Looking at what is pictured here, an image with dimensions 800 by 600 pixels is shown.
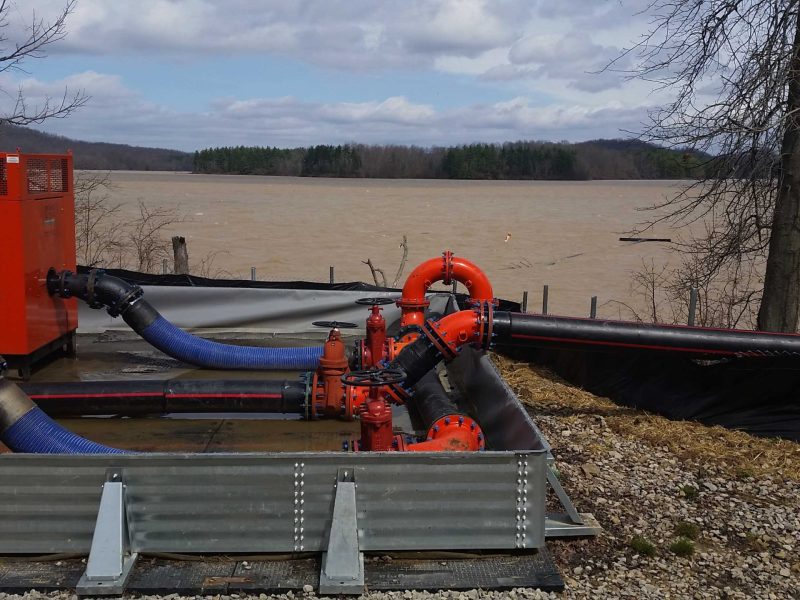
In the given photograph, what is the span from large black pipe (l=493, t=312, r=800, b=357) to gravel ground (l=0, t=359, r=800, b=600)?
31.4 inches

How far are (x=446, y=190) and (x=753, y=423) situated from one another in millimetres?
57159

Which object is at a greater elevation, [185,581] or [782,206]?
[782,206]

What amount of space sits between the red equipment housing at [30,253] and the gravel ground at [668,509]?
462 centimetres

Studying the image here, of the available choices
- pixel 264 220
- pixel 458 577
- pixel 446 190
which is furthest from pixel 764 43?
pixel 446 190

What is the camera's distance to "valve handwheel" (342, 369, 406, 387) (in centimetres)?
501

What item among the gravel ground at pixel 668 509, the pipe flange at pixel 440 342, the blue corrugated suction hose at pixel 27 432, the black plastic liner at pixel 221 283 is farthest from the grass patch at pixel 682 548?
the black plastic liner at pixel 221 283

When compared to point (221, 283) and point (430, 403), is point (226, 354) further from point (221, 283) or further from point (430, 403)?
point (430, 403)

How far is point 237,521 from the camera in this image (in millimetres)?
4664

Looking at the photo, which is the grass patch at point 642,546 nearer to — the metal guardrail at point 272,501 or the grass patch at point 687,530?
the grass patch at point 687,530

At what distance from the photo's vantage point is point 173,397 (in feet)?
23.5

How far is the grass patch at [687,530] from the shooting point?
16.7 feet

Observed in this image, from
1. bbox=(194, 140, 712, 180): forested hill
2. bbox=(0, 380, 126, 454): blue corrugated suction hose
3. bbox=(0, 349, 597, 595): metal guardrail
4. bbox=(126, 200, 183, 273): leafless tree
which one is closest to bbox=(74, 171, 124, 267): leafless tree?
bbox=(126, 200, 183, 273): leafless tree

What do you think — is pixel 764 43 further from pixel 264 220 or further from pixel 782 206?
pixel 264 220

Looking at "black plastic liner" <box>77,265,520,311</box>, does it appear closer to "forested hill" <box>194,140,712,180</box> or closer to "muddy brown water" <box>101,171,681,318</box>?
"muddy brown water" <box>101,171,681,318</box>
